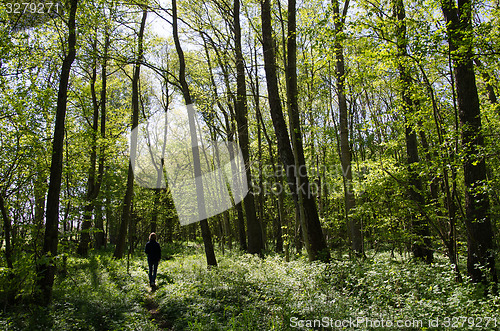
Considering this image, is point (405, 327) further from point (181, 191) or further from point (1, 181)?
point (181, 191)

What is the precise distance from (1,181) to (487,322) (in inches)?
372

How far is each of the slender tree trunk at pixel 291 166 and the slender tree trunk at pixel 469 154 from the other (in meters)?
3.17

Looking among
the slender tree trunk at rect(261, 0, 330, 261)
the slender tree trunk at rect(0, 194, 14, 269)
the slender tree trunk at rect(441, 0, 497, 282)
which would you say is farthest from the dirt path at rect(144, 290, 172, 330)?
the slender tree trunk at rect(441, 0, 497, 282)

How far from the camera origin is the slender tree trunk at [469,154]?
6.12 metres

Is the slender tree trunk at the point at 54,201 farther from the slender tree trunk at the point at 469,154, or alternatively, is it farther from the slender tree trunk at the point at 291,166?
the slender tree trunk at the point at 469,154

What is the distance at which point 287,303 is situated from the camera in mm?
5672

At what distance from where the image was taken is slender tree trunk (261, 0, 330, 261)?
26.1 ft

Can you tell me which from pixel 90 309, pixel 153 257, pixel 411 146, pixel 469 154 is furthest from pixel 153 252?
pixel 411 146

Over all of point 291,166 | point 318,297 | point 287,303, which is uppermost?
point 291,166

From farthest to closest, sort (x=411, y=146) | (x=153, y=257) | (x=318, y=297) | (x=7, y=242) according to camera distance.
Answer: (x=411, y=146) → (x=153, y=257) → (x=7, y=242) → (x=318, y=297)

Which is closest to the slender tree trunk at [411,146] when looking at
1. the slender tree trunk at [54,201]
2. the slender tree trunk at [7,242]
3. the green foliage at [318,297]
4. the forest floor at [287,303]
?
the green foliage at [318,297]

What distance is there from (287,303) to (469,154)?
4.70 meters

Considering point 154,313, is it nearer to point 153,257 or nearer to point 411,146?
point 153,257

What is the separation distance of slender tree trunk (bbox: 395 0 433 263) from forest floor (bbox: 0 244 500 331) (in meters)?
2.41
